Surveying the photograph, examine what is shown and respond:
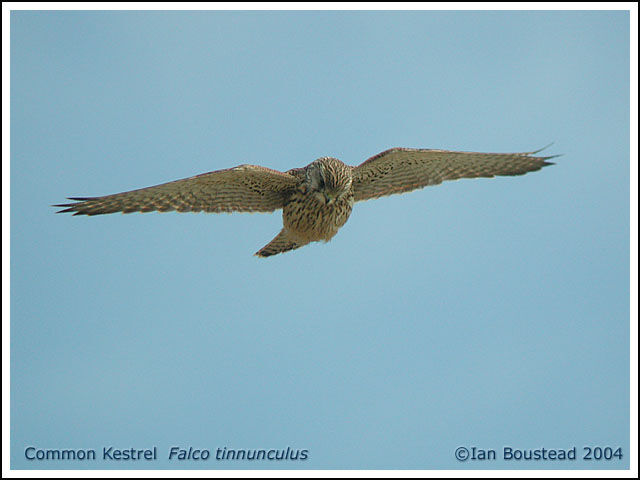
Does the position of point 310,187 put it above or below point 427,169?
below

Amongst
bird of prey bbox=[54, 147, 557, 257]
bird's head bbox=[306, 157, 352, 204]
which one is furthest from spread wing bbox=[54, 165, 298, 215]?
bird's head bbox=[306, 157, 352, 204]

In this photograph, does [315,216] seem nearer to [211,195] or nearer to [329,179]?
[329,179]

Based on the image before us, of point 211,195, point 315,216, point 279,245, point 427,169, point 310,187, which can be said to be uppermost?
point 427,169

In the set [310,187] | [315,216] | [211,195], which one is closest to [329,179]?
[310,187]

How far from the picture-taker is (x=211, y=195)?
1105 cm

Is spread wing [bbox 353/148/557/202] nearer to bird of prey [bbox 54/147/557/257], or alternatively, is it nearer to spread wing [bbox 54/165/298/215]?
bird of prey [bbox 54/147/557/257]

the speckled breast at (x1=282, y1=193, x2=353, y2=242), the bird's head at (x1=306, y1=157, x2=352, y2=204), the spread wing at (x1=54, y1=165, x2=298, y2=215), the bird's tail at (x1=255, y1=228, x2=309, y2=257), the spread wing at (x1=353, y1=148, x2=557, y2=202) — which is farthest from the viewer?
the bird's tail at (x1=255, y1=228, x2=309, y2=257)

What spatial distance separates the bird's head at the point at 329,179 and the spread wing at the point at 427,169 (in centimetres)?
60

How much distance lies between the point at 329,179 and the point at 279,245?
6.91ft

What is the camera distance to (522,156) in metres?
11.7

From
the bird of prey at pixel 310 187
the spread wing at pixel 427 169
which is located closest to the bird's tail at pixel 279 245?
the bird of prey at pixel 310 187

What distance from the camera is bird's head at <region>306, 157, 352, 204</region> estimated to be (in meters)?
10.6

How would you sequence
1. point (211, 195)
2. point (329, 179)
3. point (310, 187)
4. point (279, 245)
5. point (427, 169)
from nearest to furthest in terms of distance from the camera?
point (329, 179), point (310, 187), point (211, 195), point (427, 169), point (279, 245)

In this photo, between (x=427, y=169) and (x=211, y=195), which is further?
(x=427, y=169)
